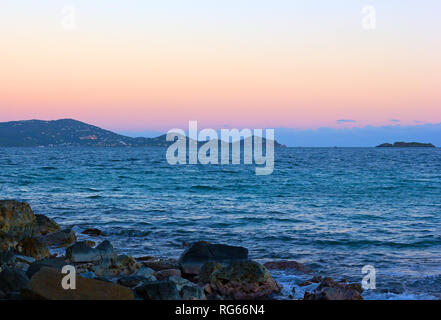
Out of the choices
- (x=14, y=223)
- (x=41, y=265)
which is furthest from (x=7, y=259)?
(x=14, y=223)

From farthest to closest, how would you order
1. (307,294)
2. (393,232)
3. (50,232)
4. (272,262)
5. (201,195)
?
1. (201,195)
2. (393,232)
3. (50,232)
4. (272,262)
5. (307,294)

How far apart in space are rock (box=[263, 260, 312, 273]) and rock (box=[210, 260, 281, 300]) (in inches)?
104

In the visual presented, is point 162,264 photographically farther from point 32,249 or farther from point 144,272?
point 32,249

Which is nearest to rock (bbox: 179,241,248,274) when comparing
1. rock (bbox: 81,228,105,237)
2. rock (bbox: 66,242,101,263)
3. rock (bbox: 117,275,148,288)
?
rock (bbox: 117,275,148,288)

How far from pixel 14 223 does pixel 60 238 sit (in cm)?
225

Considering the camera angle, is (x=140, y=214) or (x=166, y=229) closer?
(x=166, y=229)

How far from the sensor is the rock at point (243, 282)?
10609 mm

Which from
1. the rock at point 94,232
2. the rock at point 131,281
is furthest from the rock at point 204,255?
the rock at point 94,232

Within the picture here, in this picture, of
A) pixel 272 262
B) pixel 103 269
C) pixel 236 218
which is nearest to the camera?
pixel 103 269

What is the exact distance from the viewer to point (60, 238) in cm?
1691

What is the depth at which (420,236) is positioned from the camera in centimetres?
1878
